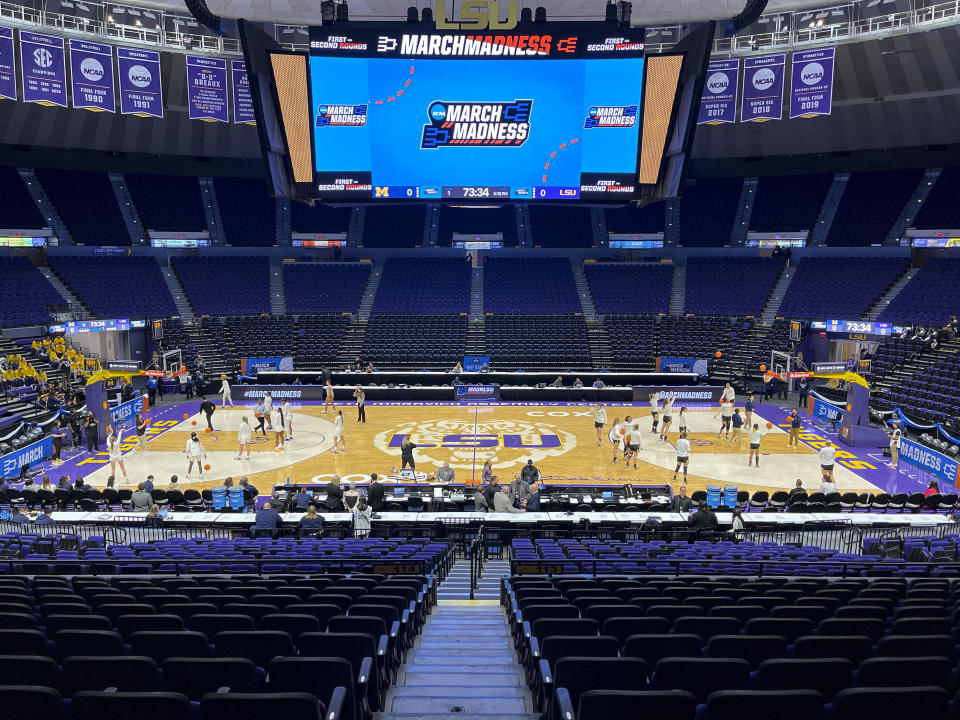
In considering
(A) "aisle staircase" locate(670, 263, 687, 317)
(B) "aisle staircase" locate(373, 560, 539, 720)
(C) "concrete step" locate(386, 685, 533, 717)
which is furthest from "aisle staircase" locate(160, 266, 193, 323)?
(C) "concrete step" locate(386, 685, 533, 717)

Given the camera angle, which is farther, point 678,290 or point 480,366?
point 678,290

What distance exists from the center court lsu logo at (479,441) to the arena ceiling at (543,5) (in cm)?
2298

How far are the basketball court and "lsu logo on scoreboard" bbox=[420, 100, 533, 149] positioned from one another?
12493mm

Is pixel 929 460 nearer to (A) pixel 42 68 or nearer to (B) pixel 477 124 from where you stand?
(B) pixel 477 124

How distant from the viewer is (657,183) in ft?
96.5

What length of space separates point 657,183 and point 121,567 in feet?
85.9

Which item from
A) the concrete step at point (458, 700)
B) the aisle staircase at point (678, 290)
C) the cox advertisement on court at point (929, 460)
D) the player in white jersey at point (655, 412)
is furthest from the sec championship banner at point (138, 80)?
the cox advertisement on court at point (929, 460)

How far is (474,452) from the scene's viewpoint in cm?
2430

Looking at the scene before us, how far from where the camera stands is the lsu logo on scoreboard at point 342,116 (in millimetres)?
28031

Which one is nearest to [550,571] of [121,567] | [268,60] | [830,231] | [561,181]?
[121,567]

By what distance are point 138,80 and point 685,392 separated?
34.5 m

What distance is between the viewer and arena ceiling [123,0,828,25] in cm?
3628

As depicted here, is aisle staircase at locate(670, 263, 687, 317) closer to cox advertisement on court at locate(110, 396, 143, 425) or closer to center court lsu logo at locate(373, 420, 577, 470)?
center court lsu logo at locate(373, 420, 577, 470)

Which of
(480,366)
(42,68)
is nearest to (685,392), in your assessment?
(480,366)
